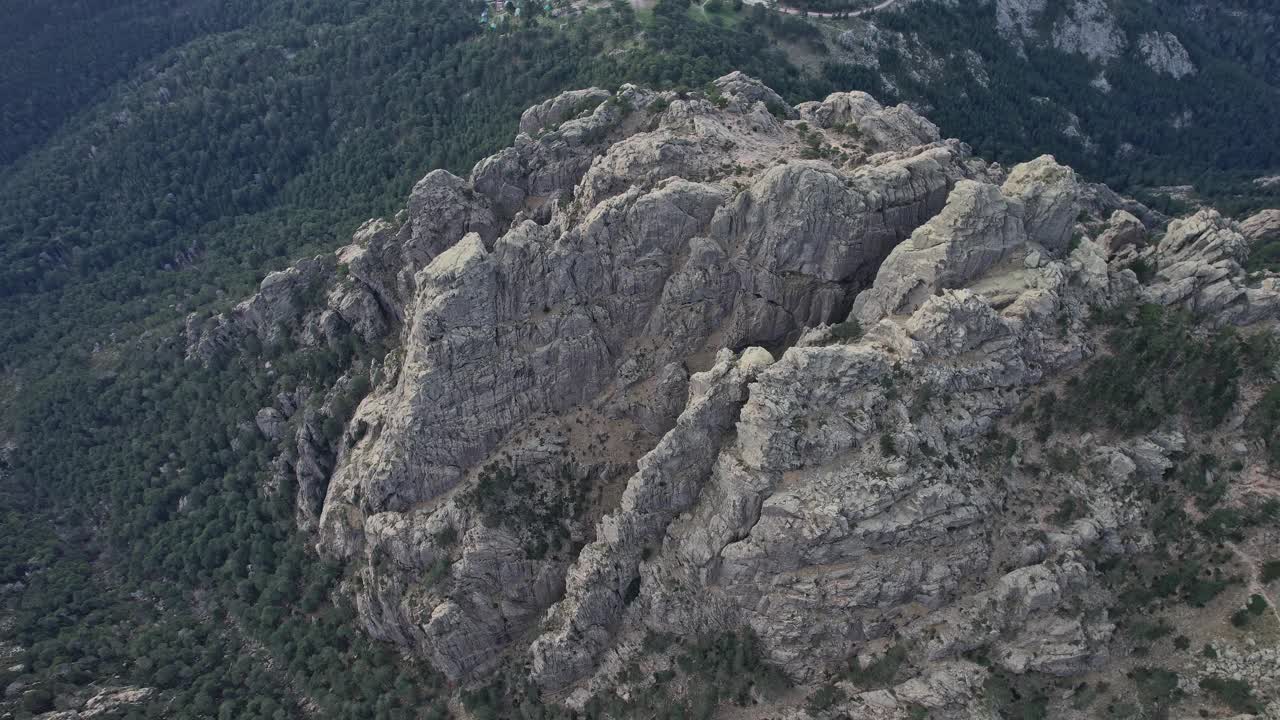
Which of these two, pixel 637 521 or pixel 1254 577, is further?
pixel 637 521

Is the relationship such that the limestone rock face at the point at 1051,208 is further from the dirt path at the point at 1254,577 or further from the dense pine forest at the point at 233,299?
the dense pine forest at the point at 233,299

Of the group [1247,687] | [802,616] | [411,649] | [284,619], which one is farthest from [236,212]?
[1247,687]

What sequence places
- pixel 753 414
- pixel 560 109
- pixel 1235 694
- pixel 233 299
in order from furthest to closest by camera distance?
pixel 233 299 → pixel 560 109 → pixel 753 414 → pixel 1235 694

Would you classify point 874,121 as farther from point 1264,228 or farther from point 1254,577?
point 1254,577

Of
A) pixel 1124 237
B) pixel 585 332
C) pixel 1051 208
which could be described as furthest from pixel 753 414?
pixel 1124 237

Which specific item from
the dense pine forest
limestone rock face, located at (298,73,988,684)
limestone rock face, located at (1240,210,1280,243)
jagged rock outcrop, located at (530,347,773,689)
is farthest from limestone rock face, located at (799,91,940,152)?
limestone rock face, located at (1240,210,1280,243)

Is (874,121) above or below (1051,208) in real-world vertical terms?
above

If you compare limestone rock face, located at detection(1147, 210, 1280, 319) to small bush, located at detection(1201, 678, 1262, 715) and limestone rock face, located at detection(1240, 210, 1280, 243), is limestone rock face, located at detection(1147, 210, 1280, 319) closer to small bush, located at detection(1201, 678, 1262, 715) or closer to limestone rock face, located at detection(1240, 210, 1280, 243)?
small bush, located at detection(1201, 678, 1262, 715)

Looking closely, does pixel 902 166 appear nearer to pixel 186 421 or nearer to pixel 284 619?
pixel 284 619

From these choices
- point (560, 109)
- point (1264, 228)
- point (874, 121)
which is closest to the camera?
point (874, 121)
